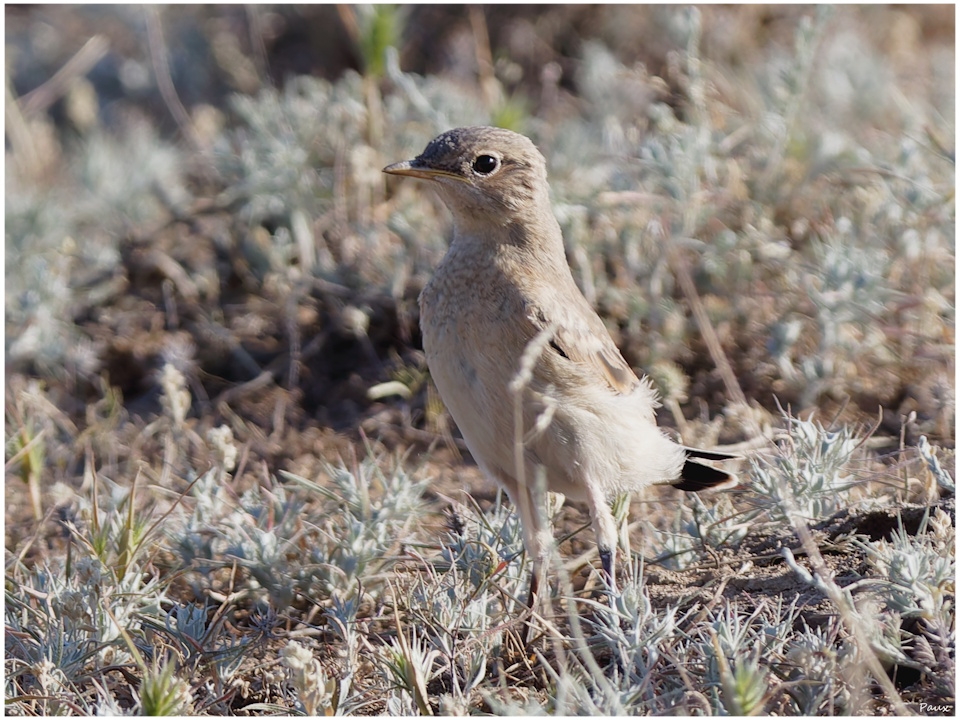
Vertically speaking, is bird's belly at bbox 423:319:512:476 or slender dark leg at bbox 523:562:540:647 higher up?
bird's belly at bbox 423:319:512:476

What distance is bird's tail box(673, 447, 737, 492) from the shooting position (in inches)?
167

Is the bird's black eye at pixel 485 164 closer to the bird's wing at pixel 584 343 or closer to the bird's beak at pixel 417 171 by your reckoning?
the bird's beak at pixel 417 171

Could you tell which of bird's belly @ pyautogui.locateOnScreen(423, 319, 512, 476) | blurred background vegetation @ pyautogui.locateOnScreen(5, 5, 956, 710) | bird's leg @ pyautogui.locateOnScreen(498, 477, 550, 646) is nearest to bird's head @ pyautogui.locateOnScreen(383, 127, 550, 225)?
bird's belly @ pyautogui.locateOnScreen(423, 319, 512, 476)

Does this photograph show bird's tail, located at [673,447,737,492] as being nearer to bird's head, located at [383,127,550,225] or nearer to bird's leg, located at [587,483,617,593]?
bird's leg, located at [587,483,617,593]

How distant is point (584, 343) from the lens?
13.2ft

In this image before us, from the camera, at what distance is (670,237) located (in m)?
5.44

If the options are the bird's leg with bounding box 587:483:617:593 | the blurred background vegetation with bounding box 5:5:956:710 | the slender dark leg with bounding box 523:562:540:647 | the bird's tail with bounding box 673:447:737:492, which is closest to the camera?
the slender dark leg with bounding box 523:562:540:647

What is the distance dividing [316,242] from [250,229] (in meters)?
0.40

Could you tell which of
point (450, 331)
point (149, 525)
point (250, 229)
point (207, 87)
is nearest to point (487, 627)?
point (450, 331)

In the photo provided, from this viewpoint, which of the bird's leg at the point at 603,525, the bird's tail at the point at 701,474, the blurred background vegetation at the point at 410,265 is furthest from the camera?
the blurred background vegetation at the point at 410,265

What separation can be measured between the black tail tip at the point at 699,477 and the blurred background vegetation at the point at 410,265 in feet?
1.85

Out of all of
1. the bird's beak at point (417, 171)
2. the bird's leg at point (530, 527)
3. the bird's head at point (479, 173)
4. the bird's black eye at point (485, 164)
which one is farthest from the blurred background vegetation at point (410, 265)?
the bird's beak at point (417, 171)

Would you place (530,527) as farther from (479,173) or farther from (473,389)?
(479,173)

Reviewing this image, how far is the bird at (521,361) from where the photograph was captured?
3824 millimetres
